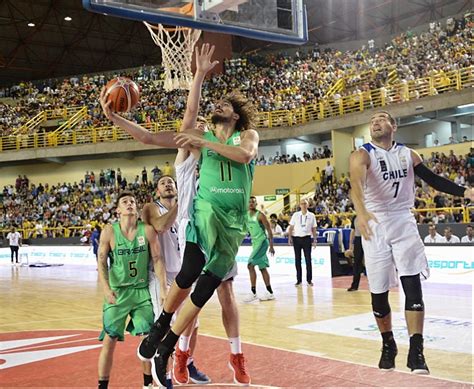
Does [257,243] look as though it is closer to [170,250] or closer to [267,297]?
[267,297]

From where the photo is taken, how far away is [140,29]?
3550 cm

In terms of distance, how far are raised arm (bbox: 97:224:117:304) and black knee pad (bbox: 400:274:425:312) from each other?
2.28m

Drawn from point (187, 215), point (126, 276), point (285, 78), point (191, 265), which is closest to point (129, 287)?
point (126, 276)

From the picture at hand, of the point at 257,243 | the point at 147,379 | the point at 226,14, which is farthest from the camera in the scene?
the point at 257,243

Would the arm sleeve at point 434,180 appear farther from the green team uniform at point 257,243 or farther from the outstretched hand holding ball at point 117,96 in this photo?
the green team uniform at point 257,243

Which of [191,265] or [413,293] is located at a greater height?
[191,265]

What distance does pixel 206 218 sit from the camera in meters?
4.16

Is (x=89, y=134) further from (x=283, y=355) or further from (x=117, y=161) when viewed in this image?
(x=283, y=355)

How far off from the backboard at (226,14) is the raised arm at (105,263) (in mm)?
2047

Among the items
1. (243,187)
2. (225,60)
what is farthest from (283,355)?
(225,60)

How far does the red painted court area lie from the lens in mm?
4684

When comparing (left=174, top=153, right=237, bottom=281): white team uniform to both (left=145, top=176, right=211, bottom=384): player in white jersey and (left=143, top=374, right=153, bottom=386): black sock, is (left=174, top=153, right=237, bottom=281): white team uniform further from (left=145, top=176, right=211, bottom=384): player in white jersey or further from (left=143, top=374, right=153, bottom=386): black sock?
(left=143, top=374, right=153, bottom=386): black sock

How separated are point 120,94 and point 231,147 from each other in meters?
1.02

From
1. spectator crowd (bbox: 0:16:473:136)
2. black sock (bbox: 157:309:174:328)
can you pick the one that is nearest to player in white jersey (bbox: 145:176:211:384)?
black sock (bbox: 157:309:174:328)
